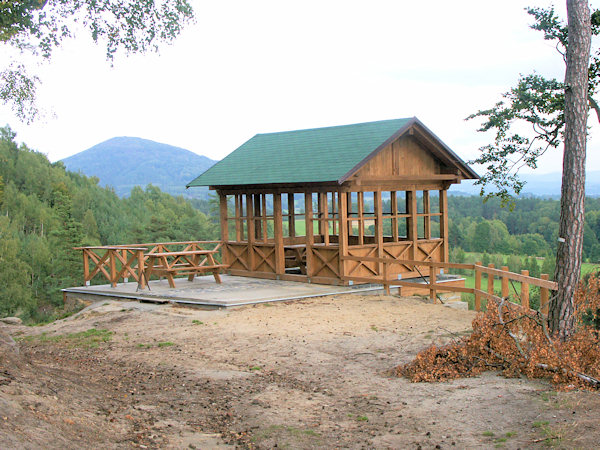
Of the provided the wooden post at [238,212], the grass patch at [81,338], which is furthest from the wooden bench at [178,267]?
the grass patch at [81,338]

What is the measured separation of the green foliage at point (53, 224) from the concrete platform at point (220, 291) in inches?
1687

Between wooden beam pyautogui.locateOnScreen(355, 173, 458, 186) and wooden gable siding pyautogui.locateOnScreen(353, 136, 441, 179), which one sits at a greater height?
wooden gable siding pyautogui.locateOnScreen(353, 136, 441, 179)

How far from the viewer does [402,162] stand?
1758cm

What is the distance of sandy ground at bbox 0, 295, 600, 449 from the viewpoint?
6.00 metres

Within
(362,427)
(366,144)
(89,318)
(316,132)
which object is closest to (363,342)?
(362,427)

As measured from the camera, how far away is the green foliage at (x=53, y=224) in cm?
6016

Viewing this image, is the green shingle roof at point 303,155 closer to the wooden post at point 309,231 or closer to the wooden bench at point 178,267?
the wooden post at point 309,231

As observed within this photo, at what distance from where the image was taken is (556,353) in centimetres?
754

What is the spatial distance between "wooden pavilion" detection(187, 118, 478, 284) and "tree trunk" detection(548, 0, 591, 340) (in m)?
7.09

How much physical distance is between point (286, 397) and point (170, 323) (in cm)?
557

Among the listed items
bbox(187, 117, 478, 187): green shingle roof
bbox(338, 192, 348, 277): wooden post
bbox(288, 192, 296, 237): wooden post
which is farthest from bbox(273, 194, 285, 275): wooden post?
bbox(338, 192, 348, 277): wooden post

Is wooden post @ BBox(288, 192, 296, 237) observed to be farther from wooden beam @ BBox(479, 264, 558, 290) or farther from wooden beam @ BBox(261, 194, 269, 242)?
wooden beam @ BBox(479, 264, 558, 290)

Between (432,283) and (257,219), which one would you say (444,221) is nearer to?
(432,283)

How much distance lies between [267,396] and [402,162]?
10.9 m
